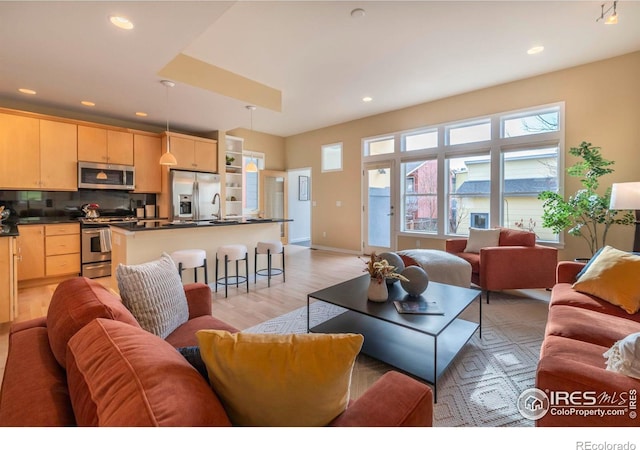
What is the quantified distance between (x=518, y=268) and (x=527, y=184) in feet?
6.23

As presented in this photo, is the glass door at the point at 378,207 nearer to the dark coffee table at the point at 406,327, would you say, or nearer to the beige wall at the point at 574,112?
the beige wall at the point at 574,112

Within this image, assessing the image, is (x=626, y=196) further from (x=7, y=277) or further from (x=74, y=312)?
(x=7, y=277)

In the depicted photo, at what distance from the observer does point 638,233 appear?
3.12 m

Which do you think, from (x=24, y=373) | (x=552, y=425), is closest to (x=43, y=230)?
(x=24, y=373)

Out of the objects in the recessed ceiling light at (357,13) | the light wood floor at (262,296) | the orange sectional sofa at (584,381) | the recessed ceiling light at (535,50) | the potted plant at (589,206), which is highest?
the recessed ceiling light at (535,50)

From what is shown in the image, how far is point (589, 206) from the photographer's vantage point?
139 inches

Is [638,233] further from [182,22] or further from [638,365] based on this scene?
[182,22]

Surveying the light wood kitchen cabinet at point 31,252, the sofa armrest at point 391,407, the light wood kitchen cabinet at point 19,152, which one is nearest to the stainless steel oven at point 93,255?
the light wood kitchen cabinet at point 31,252

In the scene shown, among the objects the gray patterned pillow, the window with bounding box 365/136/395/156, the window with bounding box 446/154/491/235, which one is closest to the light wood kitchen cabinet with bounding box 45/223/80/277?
the gray patterned pillow

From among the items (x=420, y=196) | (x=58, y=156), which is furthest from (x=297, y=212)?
(x=58, y=156)

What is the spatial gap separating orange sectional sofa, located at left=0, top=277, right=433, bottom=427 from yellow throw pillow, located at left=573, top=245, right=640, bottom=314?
1.98m

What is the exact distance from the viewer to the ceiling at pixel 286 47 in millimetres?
2495

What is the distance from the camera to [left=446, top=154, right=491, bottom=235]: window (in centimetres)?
493

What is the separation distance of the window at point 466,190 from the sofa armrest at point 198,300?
15.4 ft
